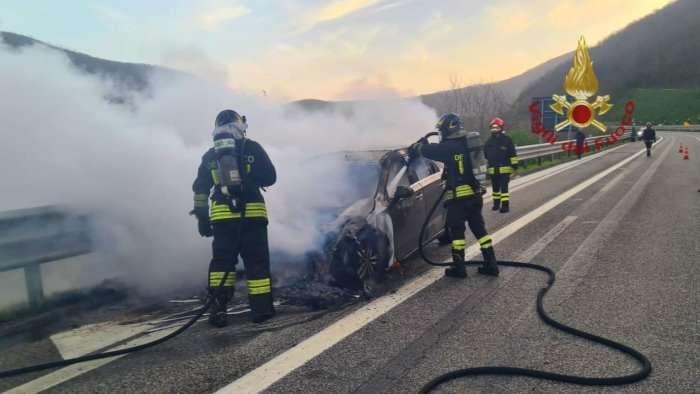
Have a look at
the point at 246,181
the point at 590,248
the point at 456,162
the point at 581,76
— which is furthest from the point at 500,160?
the point at 581,76

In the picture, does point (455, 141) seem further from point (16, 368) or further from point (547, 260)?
point (16, 368)

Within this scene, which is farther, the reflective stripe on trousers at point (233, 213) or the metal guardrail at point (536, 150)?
the metal guardrail at point (536, 150)

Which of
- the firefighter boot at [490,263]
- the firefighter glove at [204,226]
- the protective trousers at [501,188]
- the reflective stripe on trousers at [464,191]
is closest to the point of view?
the firefighter glove at [204,226]

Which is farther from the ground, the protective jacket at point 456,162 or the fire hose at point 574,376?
the protective jacket at point 456,162

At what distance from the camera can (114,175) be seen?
5.27 meters

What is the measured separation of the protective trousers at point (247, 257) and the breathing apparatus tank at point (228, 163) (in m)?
0.31

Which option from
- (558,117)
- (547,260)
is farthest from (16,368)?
(558,117)

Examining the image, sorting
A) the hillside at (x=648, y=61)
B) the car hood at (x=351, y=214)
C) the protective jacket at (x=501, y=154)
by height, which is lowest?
the car hood at (x=351, y=214)

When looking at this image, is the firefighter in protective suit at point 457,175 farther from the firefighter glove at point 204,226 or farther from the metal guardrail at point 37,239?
the metal guardrail at point 37,239

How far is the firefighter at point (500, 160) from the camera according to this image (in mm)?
8672

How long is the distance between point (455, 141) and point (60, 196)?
172 inches

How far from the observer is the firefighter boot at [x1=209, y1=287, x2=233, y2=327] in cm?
426
